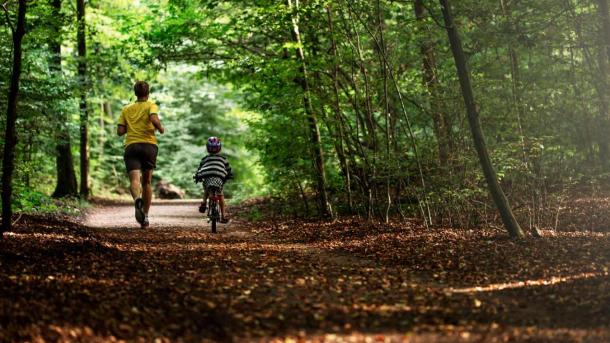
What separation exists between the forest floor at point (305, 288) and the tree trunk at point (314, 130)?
13.3 feet

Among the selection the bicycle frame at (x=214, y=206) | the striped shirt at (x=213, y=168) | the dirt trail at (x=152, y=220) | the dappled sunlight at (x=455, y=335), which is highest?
the striped shirt at (x=213, y=168)

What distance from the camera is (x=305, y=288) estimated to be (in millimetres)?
5594

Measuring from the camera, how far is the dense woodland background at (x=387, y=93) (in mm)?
10047

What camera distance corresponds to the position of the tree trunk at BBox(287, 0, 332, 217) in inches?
489

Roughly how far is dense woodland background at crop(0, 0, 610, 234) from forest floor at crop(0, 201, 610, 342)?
1.75m

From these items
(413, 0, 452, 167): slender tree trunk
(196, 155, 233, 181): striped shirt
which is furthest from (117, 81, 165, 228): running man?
(413, 0, 452, 167): slender tree trunk

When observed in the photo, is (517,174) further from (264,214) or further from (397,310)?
(264,214)

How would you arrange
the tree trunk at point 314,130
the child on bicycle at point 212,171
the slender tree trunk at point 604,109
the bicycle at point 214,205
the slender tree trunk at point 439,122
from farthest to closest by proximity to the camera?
the tree trunk at point 314,130 < the slender tree trunk at point 604,109 < the child on bicycle at point 212,171 < the bicycle at point 214,205 < the slender tree trunk at point 439,122

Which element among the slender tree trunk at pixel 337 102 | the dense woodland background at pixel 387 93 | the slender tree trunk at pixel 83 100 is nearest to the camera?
the dense woodland background at pixel 387 93

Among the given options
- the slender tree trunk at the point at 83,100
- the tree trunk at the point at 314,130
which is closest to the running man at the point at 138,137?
the tree trunk at the point at 314,130

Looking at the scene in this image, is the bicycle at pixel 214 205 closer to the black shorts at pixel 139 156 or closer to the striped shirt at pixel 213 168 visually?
the striped shirt at pixel 213 168

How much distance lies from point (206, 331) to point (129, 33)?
16.4m

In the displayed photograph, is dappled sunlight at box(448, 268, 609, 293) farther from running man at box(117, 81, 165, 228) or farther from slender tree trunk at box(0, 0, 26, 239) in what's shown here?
running man at box(117, 81, 165, 228)

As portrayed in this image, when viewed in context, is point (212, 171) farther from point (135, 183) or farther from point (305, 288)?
point (305, 288)
